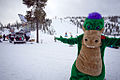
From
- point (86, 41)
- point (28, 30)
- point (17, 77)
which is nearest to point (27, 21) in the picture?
point (28, 30)

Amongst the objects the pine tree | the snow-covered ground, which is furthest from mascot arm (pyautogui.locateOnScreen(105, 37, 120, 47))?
the pine tree

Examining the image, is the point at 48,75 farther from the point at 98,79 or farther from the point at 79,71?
the point at 98,79

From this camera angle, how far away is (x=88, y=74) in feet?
5.74

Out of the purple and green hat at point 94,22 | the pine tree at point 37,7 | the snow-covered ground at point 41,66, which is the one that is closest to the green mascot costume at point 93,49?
the purple and green hat at point 94,22

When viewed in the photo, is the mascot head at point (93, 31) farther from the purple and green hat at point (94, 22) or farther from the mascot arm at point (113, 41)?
the mascot arm at point (113, 41)

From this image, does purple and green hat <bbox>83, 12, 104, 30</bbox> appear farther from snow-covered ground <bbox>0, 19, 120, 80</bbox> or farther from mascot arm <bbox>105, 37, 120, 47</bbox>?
snow-covered ground <bbox>0, 19, 120, 80</bbox>

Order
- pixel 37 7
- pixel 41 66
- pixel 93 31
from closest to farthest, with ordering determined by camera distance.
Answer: pixel 93 31 < pixel 41 66 < pixel 37 7

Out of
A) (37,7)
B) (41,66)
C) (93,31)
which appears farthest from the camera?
(37,7)

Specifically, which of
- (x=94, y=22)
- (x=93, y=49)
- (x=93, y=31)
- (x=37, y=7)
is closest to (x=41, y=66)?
(x=93, y=49)

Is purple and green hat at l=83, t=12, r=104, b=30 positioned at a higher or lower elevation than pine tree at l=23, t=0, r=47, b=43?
lower

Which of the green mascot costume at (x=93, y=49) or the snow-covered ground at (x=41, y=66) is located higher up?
the green mascot costume at (x=93, y=49)

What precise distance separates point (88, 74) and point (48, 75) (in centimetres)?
169

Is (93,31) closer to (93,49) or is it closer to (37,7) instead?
(93,49)

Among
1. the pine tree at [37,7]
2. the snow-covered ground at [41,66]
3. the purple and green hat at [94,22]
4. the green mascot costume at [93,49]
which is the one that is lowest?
the snow-covered ground at [41,66]
